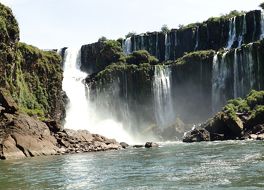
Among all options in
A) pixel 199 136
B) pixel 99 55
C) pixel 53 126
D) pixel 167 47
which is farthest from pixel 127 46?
pixel 53 126

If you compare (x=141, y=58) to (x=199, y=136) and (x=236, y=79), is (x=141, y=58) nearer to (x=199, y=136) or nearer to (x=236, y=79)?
(x=236, y=79)

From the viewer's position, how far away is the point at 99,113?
9538cm

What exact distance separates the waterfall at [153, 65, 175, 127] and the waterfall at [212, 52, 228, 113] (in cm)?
855

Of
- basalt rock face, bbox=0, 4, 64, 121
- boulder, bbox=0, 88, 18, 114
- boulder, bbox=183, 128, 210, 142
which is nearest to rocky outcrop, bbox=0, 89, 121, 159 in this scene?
boulder, bbox=0, 88, 18, 114

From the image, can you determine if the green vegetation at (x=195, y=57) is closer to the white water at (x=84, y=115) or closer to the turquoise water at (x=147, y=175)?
the white water at (x=84, y=115)

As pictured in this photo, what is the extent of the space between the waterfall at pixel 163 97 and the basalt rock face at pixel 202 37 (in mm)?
10753

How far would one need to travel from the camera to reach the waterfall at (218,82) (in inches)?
3465

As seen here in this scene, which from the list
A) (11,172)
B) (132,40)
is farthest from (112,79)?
(11,172)

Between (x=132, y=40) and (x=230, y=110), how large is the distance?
44.0m

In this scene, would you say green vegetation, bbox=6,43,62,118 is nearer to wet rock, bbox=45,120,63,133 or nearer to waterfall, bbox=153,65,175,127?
wet rock, bbox=45,120,63,133

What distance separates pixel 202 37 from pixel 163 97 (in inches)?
703

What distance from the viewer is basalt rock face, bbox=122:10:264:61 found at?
94.4m

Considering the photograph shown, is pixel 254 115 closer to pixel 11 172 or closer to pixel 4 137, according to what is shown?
pixel 4 137

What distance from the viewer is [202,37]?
339 ft
